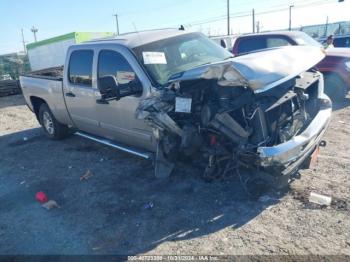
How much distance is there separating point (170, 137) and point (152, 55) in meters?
1.27

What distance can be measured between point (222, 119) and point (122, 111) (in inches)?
70.1

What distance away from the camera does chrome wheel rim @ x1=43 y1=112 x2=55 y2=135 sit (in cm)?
731

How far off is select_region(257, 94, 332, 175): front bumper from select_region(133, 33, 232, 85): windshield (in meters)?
1.77

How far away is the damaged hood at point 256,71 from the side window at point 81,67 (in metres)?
2.09

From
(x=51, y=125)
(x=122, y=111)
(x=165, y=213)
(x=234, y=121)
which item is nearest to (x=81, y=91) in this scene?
(x=122, y=111)

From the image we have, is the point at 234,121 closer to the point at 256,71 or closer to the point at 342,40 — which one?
the point at 256,71

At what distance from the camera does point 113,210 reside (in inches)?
160

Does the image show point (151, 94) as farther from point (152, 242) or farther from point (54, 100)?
point (54, 100)

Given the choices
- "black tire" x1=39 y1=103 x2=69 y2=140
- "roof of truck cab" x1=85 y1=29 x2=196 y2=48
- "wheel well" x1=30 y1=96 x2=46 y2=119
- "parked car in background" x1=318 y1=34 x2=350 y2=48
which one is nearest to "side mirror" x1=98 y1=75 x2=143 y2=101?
"roof of truck cab" x1=85 y1=29 x2=196 y2=48

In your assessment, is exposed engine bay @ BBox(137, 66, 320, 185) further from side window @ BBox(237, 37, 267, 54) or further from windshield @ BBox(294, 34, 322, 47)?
side window @ BBox(237, 37, 267, 54)

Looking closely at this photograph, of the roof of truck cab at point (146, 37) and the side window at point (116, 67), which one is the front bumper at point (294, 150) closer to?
the side window at point (116, 67)

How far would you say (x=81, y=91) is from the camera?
18.6 ft

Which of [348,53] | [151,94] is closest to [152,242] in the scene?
[151,94]

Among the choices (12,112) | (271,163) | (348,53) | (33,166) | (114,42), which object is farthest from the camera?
(12,112)
